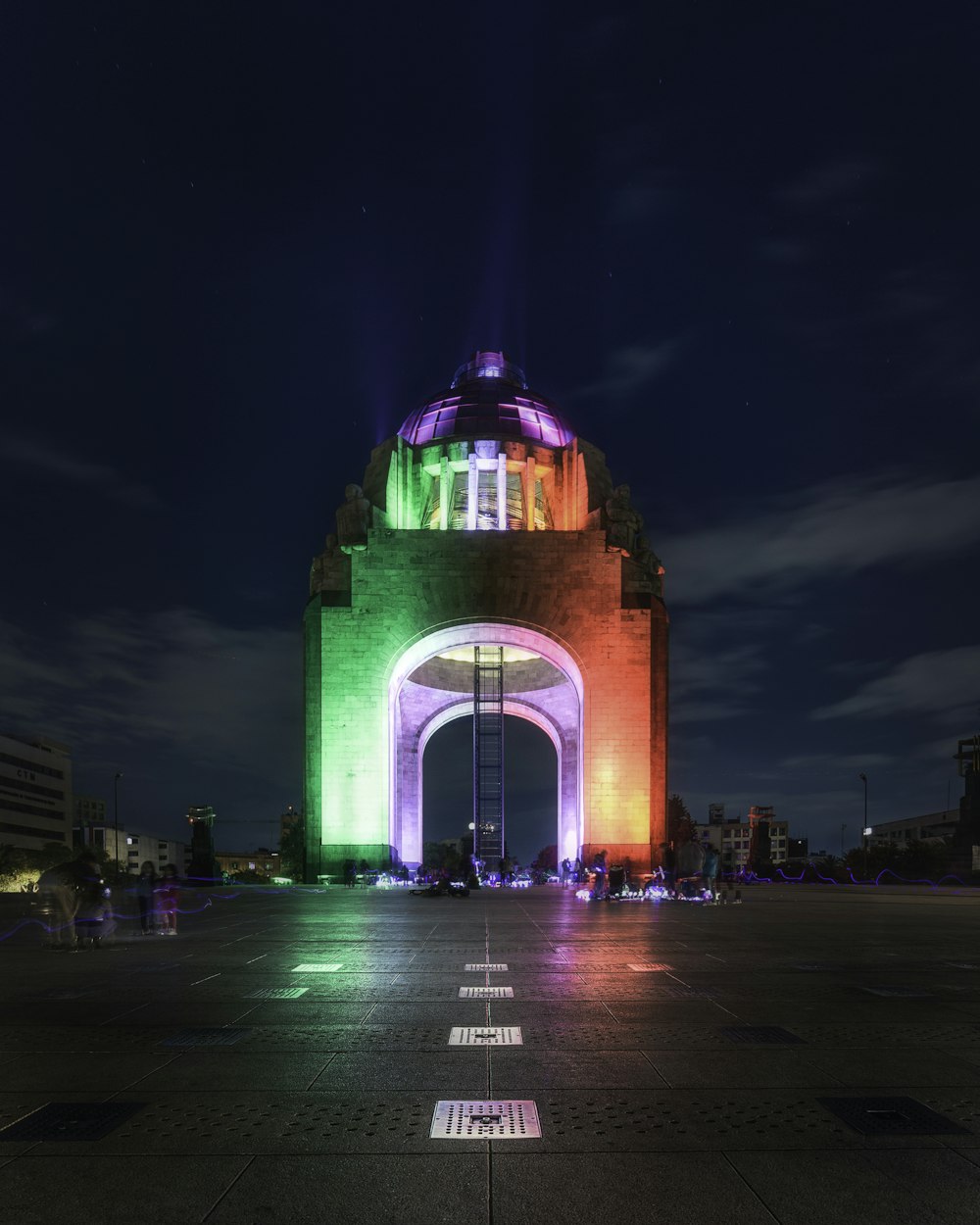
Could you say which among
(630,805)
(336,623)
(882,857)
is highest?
(336,623)

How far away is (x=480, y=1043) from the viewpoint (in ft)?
22.2

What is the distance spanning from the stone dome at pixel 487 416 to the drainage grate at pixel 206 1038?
47.5 m

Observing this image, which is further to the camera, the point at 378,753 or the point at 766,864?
the point at 766,864

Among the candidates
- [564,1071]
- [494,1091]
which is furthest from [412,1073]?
[564,1071]

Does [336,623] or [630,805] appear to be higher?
[336,623]

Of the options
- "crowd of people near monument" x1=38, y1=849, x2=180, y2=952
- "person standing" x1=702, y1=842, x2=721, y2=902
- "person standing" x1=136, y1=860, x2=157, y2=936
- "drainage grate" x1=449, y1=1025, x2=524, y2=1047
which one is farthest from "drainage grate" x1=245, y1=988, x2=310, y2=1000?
"person standing" x1=702, y1=842, x2=721, y2=902

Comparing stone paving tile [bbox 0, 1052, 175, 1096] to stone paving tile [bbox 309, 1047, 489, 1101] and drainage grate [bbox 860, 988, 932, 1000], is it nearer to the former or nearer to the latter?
stone paving tile [bbox 309, 1047, 489, 1101]

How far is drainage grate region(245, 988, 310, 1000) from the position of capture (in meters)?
9.00

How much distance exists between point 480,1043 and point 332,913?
49.5 feet

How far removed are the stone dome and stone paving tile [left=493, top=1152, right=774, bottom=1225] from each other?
50256 millimetres

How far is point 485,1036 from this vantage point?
704 centimetres

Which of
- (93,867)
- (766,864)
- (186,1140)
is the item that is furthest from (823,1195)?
(766,864)

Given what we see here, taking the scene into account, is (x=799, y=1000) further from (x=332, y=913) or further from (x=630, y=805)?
(x=630, y=805)

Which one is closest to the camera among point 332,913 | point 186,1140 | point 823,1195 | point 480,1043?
point 823,1195
